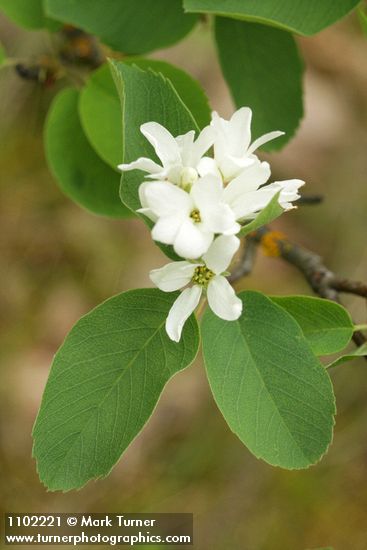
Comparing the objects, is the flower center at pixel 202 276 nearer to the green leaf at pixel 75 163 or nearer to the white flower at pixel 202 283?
the white flower at pixel 202 283

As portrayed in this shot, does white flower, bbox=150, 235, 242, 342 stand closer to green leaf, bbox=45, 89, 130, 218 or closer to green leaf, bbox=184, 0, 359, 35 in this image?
green leaf, bbox=184, 0, 359, 35

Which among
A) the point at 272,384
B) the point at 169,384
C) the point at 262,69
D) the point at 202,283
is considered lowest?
the point at 169,384

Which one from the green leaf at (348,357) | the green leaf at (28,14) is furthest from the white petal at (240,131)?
the green leaf at (28,14)

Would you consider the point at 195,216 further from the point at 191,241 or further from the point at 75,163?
the point at 75,163

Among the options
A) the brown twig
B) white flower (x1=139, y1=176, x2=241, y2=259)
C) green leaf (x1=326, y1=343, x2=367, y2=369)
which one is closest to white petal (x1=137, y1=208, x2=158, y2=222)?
white flower (x1=139, y1=176, x2=241, y2=259)

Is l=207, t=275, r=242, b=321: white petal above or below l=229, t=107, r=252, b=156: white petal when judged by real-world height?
below

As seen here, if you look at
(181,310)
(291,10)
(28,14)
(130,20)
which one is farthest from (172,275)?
(28,14)

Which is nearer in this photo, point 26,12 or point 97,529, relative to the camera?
point 26,12
